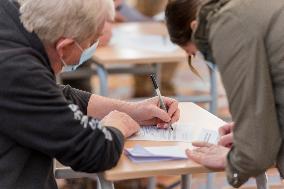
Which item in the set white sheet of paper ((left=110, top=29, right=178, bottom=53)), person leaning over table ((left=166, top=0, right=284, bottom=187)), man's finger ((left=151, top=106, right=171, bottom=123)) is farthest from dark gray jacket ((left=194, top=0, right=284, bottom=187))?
white sheet of paper ((left=110, top=29, right=178, bottom=53))

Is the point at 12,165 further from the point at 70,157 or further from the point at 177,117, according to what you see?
the point at 177,117

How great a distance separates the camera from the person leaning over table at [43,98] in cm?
138

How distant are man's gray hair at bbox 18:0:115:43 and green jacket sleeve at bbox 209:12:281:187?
13.3 inches

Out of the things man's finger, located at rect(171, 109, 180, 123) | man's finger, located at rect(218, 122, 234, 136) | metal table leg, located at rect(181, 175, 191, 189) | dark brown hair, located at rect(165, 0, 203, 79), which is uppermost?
dark brown hair, located at rect(165, 0, 203, 79)

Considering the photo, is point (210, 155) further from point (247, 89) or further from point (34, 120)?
point (34, 120)

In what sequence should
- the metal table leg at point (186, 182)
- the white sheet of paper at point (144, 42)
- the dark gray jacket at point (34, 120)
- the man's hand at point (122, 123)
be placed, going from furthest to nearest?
1. the white sheet of paper at point (144, 42)
2. the metal table leg at point (186, 182)
3. the man's hand at point (122, 123)
4. the dark gray jacket at point (34, 120)

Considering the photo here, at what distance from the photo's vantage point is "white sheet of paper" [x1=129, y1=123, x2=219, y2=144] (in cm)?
166

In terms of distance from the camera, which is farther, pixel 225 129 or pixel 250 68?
pixel 225 129

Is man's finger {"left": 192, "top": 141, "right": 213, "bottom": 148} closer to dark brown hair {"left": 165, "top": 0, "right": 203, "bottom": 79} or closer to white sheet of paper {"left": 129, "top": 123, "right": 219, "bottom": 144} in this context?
white sheet of paper {"left": 129, "top": 123, "right": 219, "bottom": 144}

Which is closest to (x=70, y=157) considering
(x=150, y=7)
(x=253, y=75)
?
(x=253, y=75)

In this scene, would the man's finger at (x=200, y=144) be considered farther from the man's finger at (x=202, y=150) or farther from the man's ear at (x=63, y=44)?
the man's ear at (x=63, y=44)

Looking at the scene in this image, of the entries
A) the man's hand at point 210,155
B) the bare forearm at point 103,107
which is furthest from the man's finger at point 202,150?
the bare forearm at point 103,107

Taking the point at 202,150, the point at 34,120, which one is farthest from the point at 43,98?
the point at 202,150

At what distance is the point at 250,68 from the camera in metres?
1.26
